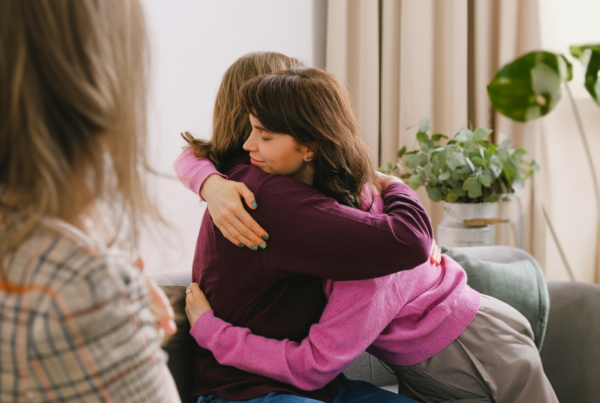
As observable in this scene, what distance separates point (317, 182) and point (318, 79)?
196mm

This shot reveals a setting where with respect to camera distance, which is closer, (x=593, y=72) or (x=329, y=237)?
(x=593, y=72)

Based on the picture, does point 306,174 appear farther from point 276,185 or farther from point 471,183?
point 471,183

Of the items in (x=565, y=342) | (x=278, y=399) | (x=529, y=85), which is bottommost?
(x=565, y=342)

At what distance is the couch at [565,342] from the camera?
1.35 metres

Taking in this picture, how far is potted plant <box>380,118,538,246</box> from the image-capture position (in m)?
1.73

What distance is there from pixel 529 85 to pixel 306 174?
535 millimetres

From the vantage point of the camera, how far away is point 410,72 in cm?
230

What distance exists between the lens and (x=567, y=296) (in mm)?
1486

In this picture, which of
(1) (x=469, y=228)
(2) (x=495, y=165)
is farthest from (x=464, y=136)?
(1) (x=469, y=228)

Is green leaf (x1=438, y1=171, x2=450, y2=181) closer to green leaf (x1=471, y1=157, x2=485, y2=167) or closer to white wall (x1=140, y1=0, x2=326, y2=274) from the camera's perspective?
green leaf (x1=471, y1=157, x2=485, y2=167)

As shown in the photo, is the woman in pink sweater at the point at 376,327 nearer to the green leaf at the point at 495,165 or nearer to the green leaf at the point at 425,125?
the green leaf at the point at 495,165

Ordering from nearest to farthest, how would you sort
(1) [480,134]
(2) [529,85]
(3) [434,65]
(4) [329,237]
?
(2) [529,85]
(4) [329,237]
(1) [480,134]
(3) [434,65]

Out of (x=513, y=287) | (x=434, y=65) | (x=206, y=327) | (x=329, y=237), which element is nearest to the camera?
(x=329, y=237)

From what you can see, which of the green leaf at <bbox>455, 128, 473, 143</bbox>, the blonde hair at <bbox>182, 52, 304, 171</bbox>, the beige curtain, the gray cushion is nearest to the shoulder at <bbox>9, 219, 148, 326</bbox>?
the blonde hair at <bbox>182, 52, 304, 171</bbox>
